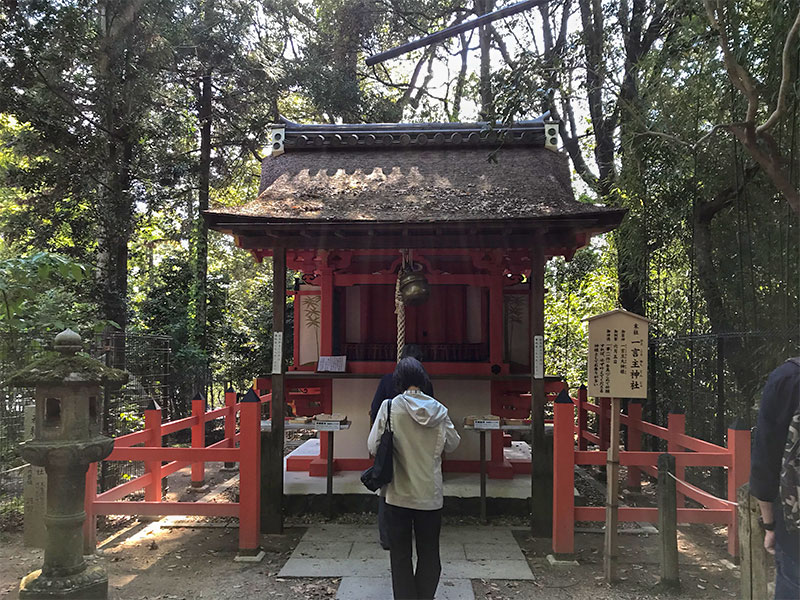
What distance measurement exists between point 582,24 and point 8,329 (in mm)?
11346

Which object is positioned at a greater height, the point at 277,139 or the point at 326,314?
the point at 277,139

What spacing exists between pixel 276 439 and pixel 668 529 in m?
3.54

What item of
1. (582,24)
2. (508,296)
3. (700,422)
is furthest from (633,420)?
(582,24)

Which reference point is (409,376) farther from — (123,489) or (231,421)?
(231,421)

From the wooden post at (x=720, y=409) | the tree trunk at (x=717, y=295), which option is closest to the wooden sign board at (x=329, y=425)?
the wooden post at (x=720, y=409)

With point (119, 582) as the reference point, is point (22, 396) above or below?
above

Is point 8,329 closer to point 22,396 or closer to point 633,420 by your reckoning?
point 22,396

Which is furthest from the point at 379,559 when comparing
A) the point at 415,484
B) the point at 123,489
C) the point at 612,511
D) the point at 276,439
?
the point at 123,489

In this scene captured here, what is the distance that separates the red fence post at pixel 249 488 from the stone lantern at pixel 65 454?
1169mm

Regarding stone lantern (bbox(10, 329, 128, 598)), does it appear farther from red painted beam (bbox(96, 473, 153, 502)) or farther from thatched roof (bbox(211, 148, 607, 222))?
thatched roof (bbox(211, 148, 607, 222))

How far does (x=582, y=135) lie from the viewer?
1184 centimetres

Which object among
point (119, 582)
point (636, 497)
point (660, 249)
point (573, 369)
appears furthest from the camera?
point (573, 369)

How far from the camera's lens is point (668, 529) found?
4.08 meters

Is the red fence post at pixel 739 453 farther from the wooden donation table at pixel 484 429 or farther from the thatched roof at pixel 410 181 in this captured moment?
the thatched roof at pixel 410 181
